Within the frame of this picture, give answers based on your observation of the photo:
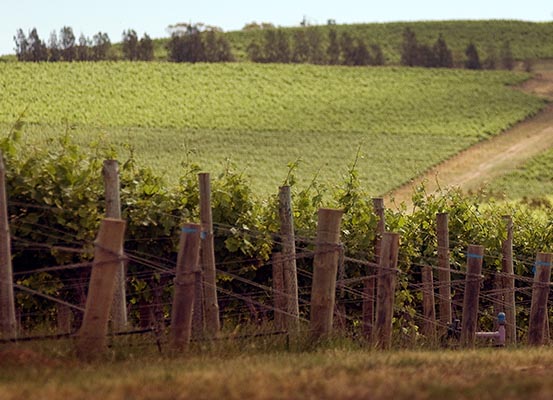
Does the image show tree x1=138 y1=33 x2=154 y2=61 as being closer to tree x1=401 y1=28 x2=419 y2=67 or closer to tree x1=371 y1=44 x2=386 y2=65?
tree x1=371 y1=44 x2=386 y2=65

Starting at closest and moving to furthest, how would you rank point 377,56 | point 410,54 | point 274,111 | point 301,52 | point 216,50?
point 274,111 < point 216,50 < point 410,54 < point 301,52 < point 377,56

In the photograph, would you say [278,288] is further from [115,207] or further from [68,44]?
[68,44]

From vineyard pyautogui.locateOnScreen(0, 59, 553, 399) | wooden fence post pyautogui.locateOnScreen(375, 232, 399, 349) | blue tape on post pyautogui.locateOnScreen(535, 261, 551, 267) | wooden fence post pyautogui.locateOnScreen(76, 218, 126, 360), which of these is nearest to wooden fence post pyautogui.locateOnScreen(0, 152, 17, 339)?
vineyard pyautogui.locateOnScreen(0, 59, 553, 399)

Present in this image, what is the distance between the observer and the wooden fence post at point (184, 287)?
1188 centimetres

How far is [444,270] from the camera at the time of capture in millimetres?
19406

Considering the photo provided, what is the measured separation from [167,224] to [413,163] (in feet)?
193

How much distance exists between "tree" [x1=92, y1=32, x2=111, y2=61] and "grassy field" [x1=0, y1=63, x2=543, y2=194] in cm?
951

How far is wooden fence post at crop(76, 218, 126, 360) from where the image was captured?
10891 millimetres

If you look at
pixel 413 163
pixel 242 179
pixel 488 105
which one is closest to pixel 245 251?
pixel 242 179

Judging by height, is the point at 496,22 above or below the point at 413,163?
above

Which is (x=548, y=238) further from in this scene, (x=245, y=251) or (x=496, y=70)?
(x=496, y=70)

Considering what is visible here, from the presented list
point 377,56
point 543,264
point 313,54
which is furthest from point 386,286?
point 377,56

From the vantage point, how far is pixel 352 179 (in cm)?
1956

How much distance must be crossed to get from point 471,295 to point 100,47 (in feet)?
331
